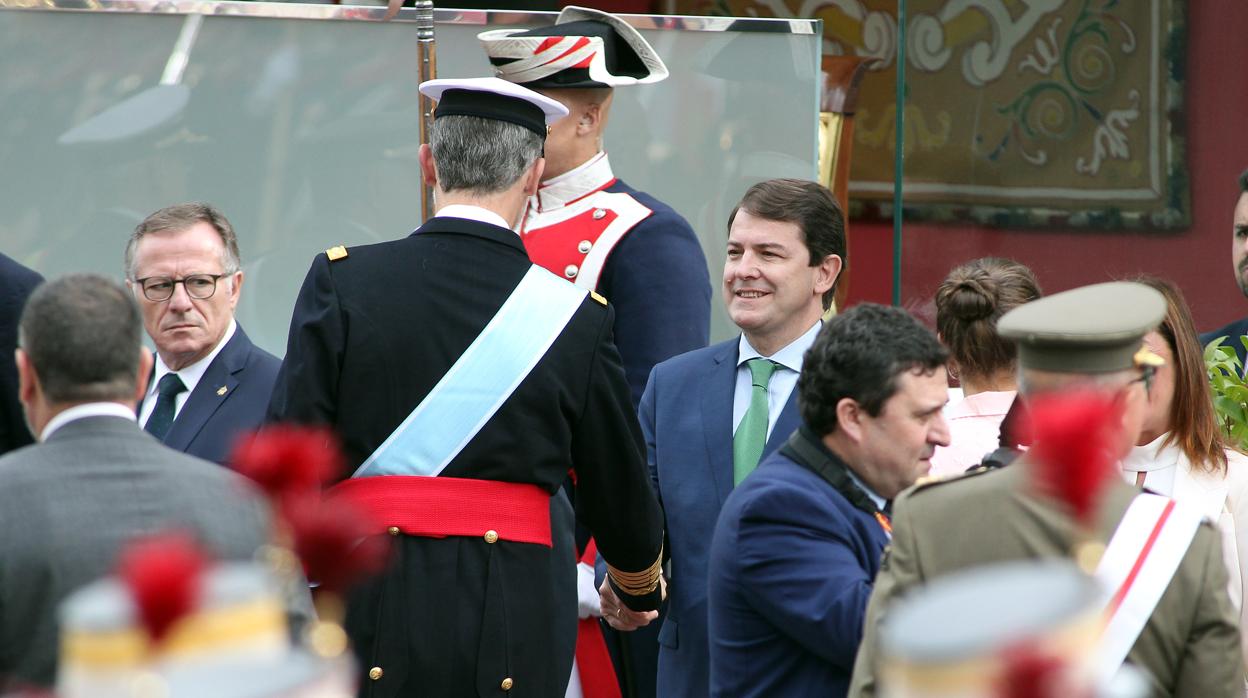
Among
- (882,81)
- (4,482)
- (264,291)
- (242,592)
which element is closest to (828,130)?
(882,81)

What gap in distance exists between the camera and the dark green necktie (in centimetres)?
357

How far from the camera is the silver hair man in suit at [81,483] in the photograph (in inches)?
85.1

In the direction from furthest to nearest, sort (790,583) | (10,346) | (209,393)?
(209,393)
(10,346)
(790,583)

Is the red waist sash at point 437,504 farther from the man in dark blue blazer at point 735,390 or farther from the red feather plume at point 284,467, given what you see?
the red feather plume at point 284,467

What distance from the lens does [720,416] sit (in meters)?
3.55

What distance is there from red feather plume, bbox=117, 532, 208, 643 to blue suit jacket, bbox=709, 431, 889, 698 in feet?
5.23

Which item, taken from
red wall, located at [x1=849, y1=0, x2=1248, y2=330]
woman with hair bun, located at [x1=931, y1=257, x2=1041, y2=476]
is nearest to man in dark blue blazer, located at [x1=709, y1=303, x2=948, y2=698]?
woman with hair bun, located at [x1=931, y1=257, x2=1041, y2=476]

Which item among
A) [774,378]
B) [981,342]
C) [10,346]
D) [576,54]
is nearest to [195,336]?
[10,346]

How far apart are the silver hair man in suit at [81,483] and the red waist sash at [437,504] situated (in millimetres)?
684

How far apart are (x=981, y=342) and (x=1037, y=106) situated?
250cm

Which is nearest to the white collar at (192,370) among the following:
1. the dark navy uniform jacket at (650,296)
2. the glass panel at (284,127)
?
the glass panel at (284,127)

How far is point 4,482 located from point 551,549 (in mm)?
1165

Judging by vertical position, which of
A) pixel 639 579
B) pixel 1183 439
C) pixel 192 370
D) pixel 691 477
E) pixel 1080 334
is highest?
pixel 1080 334

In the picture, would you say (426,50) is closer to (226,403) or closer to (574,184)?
(574,184)
